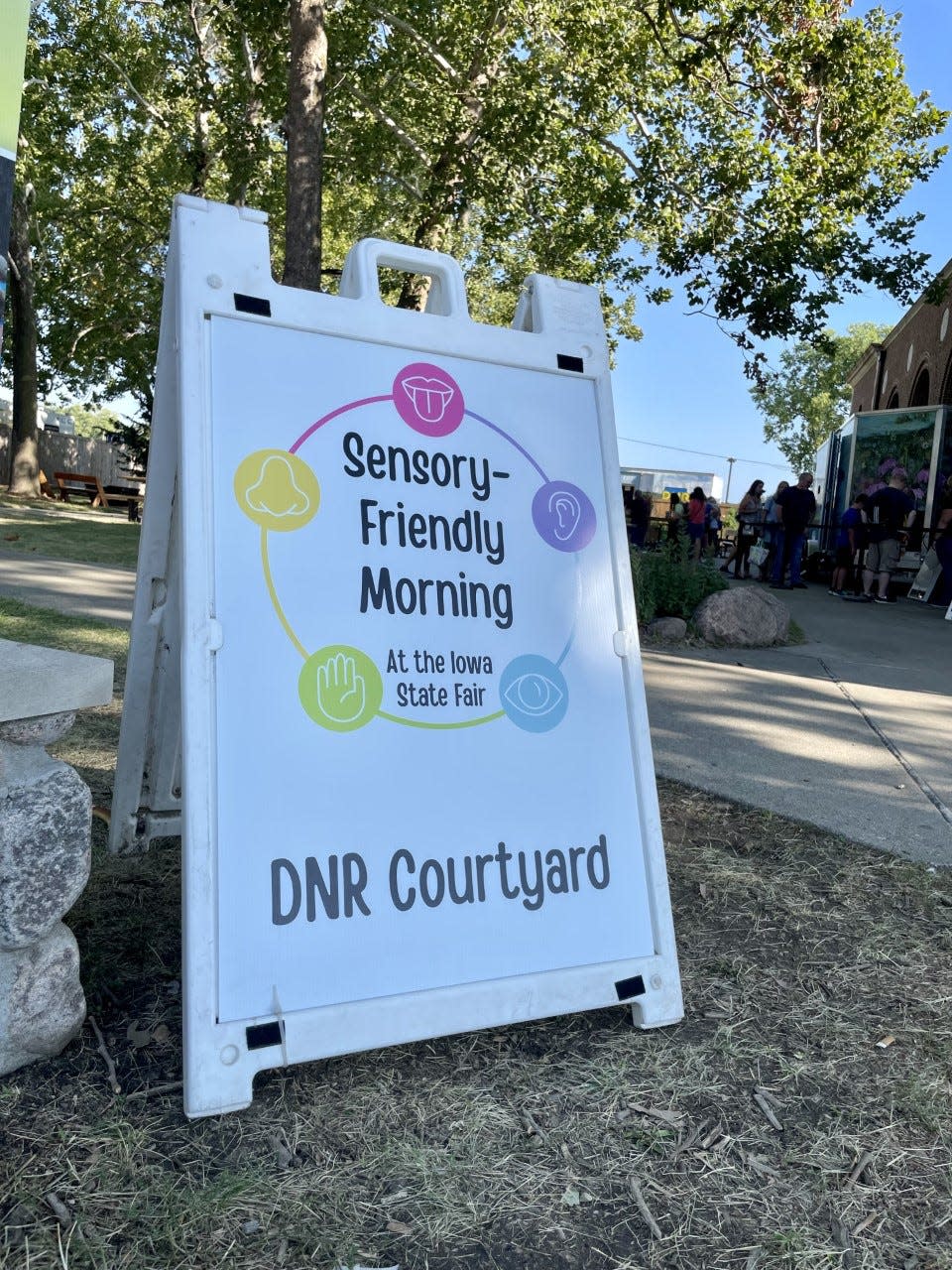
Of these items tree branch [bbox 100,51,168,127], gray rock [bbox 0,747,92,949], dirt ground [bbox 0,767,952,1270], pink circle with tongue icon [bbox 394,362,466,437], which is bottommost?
dirt ground [bbox 0,767,952,1270]

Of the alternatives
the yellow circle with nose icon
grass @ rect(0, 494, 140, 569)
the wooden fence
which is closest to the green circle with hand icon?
the yellow circle with nose icon

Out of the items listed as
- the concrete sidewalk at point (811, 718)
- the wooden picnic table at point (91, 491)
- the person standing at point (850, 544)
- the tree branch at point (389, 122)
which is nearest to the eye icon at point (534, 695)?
the concrete sidewalk at point (811, 718)

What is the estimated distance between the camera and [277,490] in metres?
2.39

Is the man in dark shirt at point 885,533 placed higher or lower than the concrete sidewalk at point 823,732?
higher

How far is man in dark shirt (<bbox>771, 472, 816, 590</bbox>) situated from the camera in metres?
15.0

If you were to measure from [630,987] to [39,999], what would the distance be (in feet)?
4.49

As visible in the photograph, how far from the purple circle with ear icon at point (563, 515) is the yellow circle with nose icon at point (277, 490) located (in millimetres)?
624

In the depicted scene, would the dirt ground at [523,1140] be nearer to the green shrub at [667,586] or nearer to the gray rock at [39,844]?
the gray rock at [39,844]

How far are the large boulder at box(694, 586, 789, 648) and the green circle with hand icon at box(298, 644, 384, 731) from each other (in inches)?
299

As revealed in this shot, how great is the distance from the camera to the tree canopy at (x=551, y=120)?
1115cm

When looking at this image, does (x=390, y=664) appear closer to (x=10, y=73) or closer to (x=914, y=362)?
(x=10, y=73)

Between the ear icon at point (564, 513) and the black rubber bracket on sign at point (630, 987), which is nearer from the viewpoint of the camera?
the black rubber bracket on sign at point (630, 987)

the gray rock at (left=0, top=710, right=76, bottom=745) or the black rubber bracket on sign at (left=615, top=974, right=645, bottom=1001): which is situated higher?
the gray rock at (left=0, top=710, right=76, bottom=745)

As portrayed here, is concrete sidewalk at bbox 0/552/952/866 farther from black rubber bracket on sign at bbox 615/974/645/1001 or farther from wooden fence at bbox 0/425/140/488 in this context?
wooden fence at bbox 0/425/140/488
